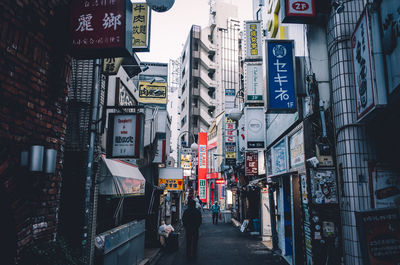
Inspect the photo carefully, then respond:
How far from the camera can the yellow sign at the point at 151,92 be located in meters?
17.0

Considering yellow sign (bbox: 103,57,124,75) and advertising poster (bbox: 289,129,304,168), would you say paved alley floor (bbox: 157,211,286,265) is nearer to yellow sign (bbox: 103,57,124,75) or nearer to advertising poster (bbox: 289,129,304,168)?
advertising poster (bbox: 289,129,304,168)

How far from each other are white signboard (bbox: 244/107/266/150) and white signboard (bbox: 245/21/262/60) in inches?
97.9

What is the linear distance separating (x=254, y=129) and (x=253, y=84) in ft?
7.59

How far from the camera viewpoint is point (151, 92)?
17047 mm

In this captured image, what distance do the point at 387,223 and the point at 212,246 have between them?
10.6m

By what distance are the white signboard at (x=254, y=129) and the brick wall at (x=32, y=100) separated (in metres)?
9.49

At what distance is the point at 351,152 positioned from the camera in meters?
5.79

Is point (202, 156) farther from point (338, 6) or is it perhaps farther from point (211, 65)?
point (338, 6)

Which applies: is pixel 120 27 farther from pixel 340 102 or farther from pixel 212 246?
pixel 212 246

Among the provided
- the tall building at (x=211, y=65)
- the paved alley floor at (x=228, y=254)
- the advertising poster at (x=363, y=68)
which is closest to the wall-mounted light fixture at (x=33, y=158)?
the advertising poster at (x=363, y=68)

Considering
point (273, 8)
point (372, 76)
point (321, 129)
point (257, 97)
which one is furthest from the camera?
point (257, 97)

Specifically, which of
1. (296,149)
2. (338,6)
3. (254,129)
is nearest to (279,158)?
(254,129)

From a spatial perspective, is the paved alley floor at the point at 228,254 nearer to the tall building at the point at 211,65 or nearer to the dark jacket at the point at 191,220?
the dark jacket at the point at 191,220

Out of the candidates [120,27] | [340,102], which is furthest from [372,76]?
[120,27]
